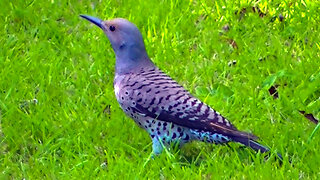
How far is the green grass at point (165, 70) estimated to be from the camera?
5574mm

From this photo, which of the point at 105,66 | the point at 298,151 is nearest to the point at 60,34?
the point at 105,66

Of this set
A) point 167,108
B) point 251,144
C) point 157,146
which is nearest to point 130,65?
point 167,108

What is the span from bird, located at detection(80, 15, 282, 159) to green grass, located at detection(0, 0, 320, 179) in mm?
135

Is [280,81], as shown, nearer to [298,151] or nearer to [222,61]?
[222,61]

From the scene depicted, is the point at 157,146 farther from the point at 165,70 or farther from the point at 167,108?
the point at 165,70

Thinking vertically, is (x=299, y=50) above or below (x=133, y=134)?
above

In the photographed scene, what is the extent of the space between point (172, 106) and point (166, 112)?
57 mm

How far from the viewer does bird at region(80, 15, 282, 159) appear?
5527mm

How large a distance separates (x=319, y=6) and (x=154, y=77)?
7.40ft

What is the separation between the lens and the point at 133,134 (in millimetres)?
6012

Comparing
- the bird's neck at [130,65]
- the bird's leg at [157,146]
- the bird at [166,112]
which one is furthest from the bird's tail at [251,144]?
the bird's neck at [130,65]

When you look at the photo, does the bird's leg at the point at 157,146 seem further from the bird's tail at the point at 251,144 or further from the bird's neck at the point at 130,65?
the bird's neck at the point at 130,65

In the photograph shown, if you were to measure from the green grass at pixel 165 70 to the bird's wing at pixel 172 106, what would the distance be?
21cm

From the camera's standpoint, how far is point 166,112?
5648 mm
